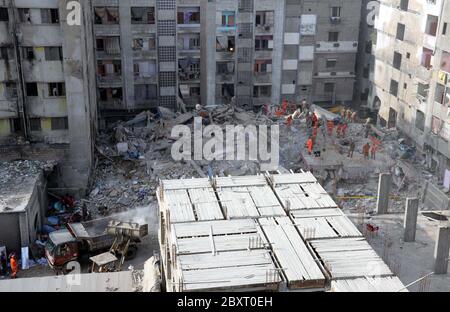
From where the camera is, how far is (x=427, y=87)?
4850cm

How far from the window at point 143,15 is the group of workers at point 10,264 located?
89.0 ft

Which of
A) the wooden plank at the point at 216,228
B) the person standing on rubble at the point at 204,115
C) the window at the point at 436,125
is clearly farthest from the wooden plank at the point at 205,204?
the window at the point at 436,125

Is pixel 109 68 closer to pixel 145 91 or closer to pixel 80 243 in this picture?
pixel 145 91

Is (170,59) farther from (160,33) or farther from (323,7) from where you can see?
(323,7)

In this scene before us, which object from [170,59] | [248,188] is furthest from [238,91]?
[248,188]

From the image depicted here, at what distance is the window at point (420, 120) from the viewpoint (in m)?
49.2

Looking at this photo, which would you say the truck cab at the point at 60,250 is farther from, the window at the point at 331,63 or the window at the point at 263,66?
the window at the point at 331,63

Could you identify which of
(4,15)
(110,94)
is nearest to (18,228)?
(4,15)

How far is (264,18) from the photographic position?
186ft

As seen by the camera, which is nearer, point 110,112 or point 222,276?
point 222,276

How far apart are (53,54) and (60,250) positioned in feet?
44.3

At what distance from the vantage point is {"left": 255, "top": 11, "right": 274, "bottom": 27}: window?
5653 centimetres

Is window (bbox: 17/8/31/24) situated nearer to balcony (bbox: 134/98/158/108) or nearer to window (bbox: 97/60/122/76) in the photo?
window (bbox: 97/60/122/76)

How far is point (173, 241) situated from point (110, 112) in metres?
36.3
